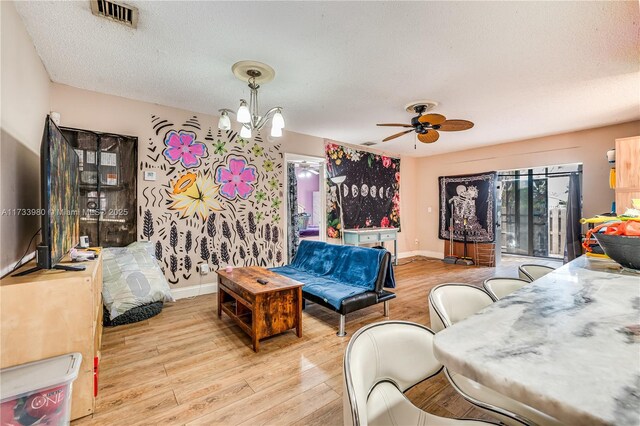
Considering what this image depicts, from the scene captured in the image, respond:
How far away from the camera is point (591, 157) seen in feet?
15.0

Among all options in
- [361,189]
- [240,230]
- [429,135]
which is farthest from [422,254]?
[240,230]

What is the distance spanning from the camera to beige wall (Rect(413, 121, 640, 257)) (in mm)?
4465

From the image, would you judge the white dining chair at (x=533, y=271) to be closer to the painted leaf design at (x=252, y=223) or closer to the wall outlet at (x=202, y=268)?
the painted leaf design at (x=252, y=223)

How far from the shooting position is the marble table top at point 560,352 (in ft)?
1.51

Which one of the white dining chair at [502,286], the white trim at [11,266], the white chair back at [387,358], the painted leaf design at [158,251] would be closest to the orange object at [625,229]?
the white dining chair at [502,286]

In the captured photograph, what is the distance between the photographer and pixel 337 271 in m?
3.35

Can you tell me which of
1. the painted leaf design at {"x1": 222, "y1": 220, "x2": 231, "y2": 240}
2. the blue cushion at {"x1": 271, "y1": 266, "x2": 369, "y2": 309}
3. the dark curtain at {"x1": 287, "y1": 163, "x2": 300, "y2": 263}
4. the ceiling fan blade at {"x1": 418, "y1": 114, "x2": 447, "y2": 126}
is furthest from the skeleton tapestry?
the painted leaf design at {"x1": 222, "y1": 220, "x2": 231, "y2": 240}

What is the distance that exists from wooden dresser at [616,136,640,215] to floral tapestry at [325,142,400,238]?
3.62 metres

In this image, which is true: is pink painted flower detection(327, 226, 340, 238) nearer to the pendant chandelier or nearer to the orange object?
the pendant chandelier

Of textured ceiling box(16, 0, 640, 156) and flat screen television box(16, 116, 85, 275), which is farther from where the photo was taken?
textured ceiling box(16, 0, 640, 156)

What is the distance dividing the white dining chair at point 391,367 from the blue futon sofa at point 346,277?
1649mm

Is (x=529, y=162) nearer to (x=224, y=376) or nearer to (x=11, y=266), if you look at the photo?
(x=224, y=376)

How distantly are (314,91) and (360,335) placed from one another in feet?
9.52

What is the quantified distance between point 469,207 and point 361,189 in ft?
8.31
